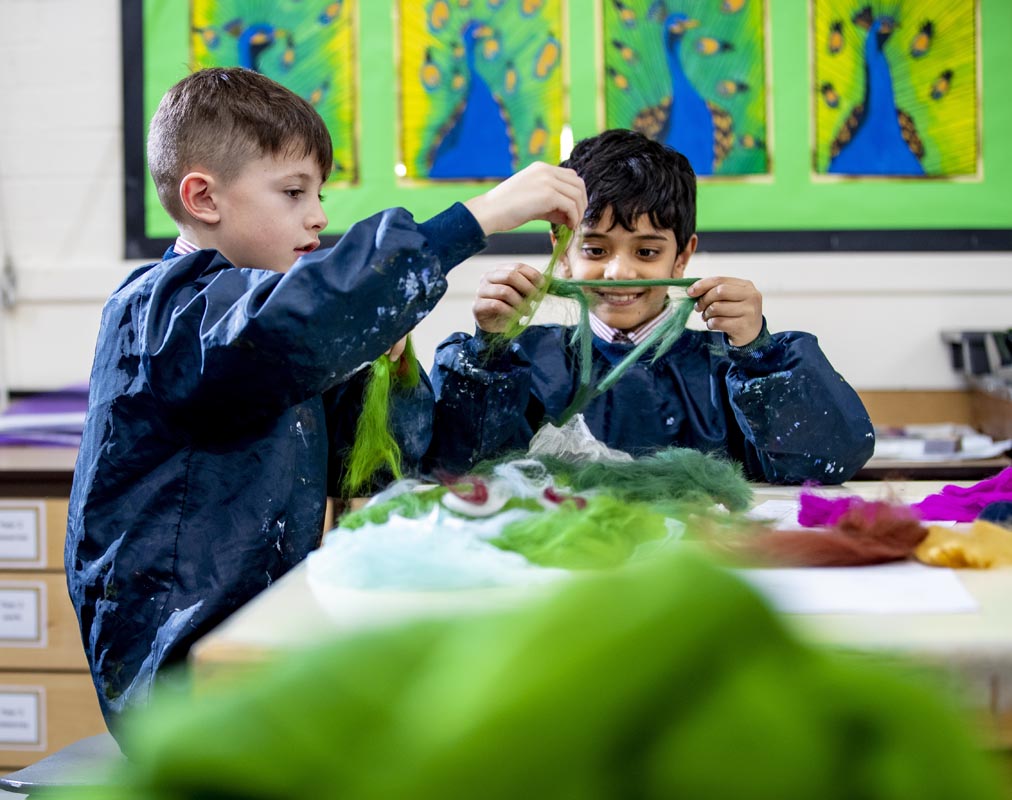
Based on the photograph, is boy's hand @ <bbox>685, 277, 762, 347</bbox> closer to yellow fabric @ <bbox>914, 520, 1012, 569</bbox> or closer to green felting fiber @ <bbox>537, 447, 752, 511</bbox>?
green felting fiber @ <bbox>537, 447, 752, 511</bbox>

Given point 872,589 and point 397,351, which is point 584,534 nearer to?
point 872,589

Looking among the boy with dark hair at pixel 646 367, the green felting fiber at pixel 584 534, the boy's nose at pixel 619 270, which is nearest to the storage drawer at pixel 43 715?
the boy with dark hair at pixel 646 367

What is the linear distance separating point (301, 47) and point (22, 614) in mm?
1596

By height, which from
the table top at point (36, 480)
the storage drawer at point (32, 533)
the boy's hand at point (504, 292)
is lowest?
the storage drawer at point (32, 533)

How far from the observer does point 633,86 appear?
2.77 metres

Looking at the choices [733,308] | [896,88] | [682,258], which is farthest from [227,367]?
[896,88]

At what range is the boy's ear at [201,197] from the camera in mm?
1318

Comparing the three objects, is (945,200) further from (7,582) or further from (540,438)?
(7,582)

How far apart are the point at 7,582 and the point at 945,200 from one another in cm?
241

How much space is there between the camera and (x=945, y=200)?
2.73m

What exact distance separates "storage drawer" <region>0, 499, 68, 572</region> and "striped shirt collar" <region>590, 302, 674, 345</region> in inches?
45.3

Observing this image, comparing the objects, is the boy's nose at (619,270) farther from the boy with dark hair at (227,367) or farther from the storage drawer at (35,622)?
the storage drawer at (35,622)

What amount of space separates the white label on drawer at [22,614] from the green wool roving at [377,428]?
1.05 m

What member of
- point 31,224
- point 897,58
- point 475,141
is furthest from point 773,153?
point 31,224
